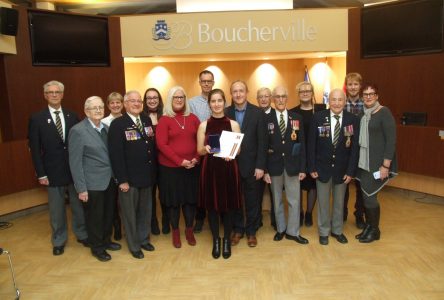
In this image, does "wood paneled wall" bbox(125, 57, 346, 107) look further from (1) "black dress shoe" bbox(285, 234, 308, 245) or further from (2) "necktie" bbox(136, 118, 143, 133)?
(1) "black dress shoe" bbox(285, 234, 308, 245)

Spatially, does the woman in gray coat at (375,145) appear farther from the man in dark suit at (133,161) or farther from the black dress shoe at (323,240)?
the man in dark suit at (133,161)

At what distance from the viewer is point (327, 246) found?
3967 mm

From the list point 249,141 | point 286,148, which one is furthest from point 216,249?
point 286,148

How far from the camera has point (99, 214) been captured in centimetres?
370

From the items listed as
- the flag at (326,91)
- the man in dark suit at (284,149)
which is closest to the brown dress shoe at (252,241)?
the man in dark suit at (284,149)

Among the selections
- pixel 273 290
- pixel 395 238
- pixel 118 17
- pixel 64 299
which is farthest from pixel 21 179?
pixel 395 238

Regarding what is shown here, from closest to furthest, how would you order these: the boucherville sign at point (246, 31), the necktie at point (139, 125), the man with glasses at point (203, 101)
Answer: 1. the necktie at point (139, 125)
2. the man with glasses at point (203, 101)
3. the boucherville sign at point (246, 31)

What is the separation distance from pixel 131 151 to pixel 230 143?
3.17ft

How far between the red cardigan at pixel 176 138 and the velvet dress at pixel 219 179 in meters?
0.21

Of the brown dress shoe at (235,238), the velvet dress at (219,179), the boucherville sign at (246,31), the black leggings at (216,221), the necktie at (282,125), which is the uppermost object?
the boucherville sign at (246,31)

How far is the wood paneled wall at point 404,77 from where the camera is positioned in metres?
5.46

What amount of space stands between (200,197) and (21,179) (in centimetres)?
272

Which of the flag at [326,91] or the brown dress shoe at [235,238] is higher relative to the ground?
the flag at [326,91]

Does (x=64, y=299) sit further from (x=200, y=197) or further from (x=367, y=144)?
(x=367, y=144)
